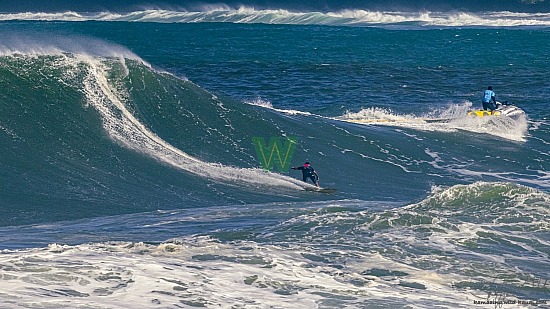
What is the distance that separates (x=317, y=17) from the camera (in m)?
86.9

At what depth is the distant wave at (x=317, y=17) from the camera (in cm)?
7831

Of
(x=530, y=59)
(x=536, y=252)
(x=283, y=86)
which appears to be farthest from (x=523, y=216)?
(x=530, y=59)

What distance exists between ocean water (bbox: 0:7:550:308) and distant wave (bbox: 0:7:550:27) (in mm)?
41387

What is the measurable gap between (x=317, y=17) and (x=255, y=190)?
2782 inches

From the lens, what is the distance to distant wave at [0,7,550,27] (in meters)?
78.3

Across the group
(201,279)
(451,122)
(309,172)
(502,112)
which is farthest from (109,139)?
(502,112)

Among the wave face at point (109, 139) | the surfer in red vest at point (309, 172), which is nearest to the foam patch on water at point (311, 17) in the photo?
the wave face at point (109, 139)

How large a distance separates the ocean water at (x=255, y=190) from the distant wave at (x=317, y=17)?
4139 cm

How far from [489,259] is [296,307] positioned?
3448 millimetres

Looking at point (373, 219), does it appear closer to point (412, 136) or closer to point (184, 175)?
point (184, 175)

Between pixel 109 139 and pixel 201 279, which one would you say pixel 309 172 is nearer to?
pixel 109 139

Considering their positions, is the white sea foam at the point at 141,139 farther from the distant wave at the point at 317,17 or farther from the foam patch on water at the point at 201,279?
the distant wave at the point at 317,17

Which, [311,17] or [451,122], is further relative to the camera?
[311,17]

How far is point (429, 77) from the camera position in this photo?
38844 mm
